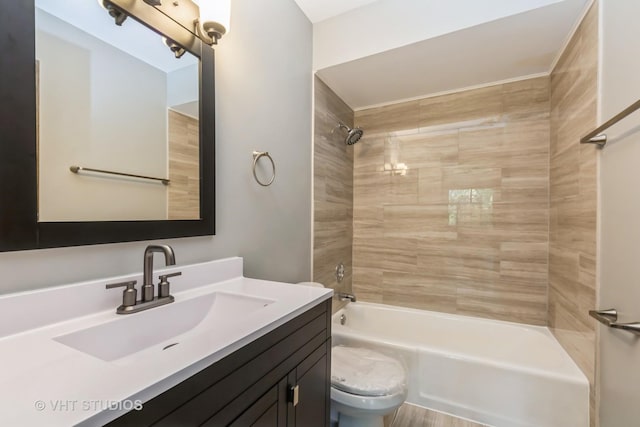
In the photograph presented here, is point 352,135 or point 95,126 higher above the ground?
point 352,135

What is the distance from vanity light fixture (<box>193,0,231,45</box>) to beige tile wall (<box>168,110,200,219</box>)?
36cm

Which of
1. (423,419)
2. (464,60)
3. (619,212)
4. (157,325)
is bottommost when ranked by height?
(423,419)

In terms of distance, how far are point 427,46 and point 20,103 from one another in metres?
1.92

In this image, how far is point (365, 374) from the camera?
140 cm

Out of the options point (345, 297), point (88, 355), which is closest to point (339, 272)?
point (345, 297)

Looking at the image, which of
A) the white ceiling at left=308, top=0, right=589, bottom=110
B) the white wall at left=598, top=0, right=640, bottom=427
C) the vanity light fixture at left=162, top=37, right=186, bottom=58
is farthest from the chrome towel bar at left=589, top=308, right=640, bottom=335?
the vanity light fixture at left=162, top=37, right=186, bottom=58

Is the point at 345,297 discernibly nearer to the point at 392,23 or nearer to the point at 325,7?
the point at 392,23

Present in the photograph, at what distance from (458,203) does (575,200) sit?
0.80 meters

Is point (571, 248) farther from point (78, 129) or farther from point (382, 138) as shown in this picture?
point (78, 129)

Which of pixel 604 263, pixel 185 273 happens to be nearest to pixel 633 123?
pixel 604 263

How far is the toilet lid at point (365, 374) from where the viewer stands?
1304mm

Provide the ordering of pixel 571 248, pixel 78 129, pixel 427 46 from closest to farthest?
pixel 78 129 < pixel 571 248 < pixel 427 46

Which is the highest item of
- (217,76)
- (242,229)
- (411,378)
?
(217,76)

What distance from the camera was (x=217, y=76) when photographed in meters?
1.27
